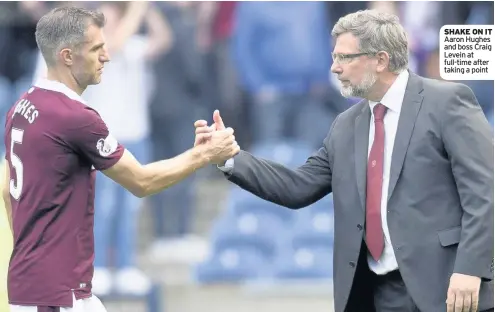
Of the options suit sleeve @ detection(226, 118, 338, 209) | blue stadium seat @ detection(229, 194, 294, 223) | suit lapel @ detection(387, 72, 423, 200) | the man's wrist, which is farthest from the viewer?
blue stadium seat @ detection(229, 194, 294, 223)

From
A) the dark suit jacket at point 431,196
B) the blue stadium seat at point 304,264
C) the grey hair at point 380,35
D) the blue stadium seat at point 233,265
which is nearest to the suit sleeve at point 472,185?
the dark suit jacket at point 431,196

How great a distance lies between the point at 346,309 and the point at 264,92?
479 centimetres

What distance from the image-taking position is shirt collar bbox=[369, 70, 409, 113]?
5.12 meters

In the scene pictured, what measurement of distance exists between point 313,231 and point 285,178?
425cm

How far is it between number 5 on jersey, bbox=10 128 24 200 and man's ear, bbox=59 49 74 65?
13.6 inches

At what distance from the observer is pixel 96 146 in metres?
4.81

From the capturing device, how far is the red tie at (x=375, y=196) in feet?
16.5

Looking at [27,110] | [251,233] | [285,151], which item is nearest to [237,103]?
[285,151]

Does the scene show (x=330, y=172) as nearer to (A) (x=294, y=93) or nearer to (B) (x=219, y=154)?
(B) (x=219, y=154)

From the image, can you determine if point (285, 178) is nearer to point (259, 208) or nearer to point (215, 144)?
point (215, 144)

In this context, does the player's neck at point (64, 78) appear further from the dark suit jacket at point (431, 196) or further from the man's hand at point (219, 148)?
the dark suit jacket at point (431, 196)

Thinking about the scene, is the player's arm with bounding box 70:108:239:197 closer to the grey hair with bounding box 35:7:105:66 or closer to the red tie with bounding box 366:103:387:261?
the grey hair with bounding box 35:7:105:66

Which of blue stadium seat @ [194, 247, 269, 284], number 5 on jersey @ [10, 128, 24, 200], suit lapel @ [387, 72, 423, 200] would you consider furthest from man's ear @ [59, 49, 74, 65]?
blue stadium seat @ [194, 247, 269, 284]

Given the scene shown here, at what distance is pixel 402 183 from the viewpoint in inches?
196
